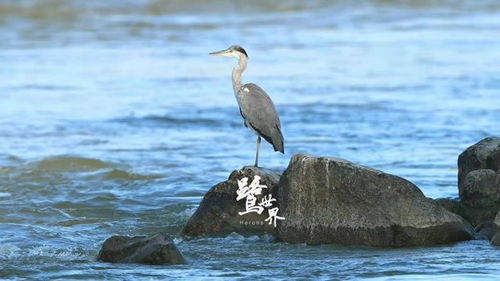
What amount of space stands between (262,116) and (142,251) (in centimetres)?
217

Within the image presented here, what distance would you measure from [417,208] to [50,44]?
18462 mm

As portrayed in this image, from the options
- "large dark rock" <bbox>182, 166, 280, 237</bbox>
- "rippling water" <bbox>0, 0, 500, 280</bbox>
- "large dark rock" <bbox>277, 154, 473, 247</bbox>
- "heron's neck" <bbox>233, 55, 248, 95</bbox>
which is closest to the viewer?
"rippling water" <bbox>0, 0, 500, 280</bbox>

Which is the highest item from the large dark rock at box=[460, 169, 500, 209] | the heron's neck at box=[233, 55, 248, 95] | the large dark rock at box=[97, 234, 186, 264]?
the heron's neck at box=[233, 55, 248, 95]

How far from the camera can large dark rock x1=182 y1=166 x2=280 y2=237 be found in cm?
1072

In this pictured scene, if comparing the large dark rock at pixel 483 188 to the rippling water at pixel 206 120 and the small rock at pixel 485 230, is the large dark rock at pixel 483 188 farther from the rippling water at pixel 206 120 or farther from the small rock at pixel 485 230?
the rippling water at pixel 206 120

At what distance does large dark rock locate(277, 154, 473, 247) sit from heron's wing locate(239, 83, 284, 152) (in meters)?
0.88

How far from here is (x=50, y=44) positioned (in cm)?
2747

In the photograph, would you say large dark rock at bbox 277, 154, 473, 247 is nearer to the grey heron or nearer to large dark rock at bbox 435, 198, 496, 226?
large dark rock at bbox 435, 198, 496, 226

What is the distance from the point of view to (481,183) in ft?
35.4

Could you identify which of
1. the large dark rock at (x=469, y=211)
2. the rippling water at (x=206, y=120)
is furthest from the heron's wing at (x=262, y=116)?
the large dark rock at (x=469, y=211)

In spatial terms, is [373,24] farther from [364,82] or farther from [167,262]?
[167,262]

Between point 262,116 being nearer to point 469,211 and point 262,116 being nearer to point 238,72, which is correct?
point 238,72

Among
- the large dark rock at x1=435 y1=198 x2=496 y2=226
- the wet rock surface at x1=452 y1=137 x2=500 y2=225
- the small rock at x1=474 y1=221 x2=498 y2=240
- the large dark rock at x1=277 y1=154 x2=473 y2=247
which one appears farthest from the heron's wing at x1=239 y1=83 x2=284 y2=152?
the small rock at x1=474 y1=221 x2=498 y2=240

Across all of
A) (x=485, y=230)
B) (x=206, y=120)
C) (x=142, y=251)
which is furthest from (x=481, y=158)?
(x=206, y=120)
